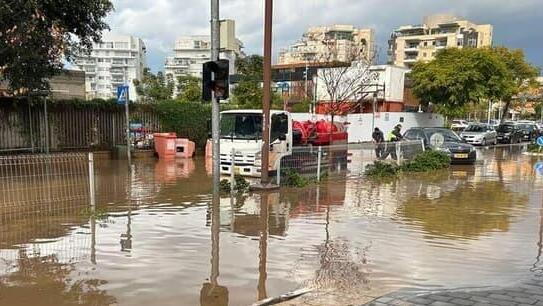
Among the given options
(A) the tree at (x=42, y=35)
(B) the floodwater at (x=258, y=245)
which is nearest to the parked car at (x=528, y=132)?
(B) the floodwater at (x=258, y=245)

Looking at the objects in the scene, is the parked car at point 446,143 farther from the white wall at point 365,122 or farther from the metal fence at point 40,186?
the metal fence at point 40,186

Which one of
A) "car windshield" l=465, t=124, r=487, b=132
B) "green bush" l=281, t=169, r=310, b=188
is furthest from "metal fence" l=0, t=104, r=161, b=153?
"car windshield" l=465, t=124, r=487, b=132

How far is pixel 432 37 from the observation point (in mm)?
97812

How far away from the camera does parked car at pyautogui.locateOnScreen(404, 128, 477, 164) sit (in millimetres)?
20547

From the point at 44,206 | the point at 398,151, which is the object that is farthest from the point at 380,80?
the point at 44,206

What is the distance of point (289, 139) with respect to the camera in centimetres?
1470

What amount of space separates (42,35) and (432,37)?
3757 inches

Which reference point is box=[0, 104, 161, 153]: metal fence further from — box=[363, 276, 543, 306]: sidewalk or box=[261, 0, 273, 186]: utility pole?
box=[363, 276, 543, 306]: sidewalk

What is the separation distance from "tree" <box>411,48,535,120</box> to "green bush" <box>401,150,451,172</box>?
16.2 m

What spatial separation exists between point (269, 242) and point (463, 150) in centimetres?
1522

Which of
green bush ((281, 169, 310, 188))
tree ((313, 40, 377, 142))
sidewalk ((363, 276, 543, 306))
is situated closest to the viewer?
sidewalk ((363, 276, 543, 306))

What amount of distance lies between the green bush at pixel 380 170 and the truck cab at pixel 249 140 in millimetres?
3342

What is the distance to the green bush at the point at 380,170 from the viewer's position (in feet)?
53.1

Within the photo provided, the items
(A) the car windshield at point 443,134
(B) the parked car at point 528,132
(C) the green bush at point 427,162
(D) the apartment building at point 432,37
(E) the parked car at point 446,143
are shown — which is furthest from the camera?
(D) the apartment building at point 432,37
